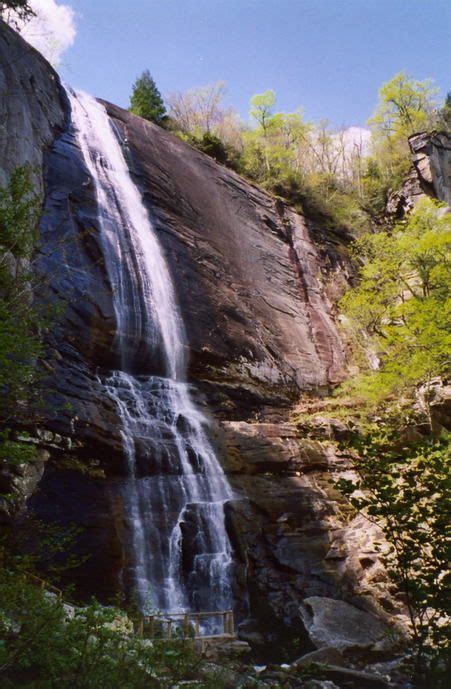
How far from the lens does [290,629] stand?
11.3 m

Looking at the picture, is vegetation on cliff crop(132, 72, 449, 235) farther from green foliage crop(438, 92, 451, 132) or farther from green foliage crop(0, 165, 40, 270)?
green foliage crop(0, 165, 40, 270)

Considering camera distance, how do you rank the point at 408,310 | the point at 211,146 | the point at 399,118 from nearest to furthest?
the point at 408,310 → the point at 211,146 → the point at 399,118

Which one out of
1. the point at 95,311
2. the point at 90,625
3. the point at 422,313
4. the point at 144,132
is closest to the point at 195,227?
the point at 144,132

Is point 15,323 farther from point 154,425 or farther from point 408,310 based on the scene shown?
point 408,310

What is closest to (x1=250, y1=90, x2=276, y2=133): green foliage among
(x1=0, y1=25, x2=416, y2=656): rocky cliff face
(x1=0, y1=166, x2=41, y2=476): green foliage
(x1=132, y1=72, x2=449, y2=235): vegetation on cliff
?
(x1=132, y1=72, x2=449, y2=235): vegetation on cliff

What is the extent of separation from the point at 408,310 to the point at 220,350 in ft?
20.5

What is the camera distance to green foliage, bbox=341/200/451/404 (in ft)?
51.5

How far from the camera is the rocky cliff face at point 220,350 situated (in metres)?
11.8

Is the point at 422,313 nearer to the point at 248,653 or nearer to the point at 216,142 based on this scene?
the point at 248,653

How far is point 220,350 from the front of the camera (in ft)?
60.8

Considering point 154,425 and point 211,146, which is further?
point 211,146

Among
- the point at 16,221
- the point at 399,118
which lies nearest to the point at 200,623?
the point at 16,221

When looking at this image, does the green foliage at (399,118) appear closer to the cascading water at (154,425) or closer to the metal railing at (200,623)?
the cascading water at (154,425)

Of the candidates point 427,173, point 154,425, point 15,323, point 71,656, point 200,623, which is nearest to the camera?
point 71,656
